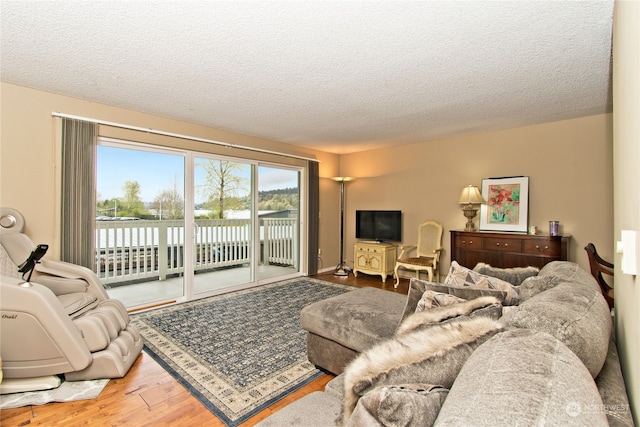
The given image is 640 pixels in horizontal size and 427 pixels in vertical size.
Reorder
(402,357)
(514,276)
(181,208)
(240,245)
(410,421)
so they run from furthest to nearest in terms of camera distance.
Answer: (240,245)
(181,208)
(514,276)
(402,357)
(410,421)

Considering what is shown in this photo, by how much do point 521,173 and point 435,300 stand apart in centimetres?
366

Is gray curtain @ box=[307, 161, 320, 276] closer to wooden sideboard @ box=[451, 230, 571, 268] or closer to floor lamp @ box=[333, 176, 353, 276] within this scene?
floor lamp @ box=[333, 176, 353, 276]

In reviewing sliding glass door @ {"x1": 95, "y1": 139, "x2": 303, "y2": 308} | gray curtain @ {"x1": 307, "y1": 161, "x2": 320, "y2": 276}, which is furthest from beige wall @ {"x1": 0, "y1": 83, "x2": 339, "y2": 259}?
gray curtain @ {"x1": 307, "y1": 161, "x2": 320, "y2": 276}

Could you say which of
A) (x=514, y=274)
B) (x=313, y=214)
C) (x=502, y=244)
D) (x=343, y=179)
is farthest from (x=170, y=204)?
(x=502, y=244)

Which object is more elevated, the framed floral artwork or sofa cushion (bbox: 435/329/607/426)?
the framed floral artwork

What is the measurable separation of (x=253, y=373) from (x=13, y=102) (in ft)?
11.0

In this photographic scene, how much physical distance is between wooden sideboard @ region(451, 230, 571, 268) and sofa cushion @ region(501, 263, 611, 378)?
9.97ft

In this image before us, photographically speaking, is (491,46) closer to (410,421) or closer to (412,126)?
(412,126)

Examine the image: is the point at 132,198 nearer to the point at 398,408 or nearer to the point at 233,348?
the point at 233,348

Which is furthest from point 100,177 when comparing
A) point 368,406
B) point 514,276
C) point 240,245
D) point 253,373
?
point 514,276

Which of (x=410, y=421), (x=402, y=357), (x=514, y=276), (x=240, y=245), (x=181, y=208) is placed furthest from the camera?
(x=240, y=245)

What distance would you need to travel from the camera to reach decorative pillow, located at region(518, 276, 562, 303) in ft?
5.46

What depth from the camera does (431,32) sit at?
2023mm

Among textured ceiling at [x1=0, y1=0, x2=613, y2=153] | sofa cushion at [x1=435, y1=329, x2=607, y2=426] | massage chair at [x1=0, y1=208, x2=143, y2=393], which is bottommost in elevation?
massage chair at [x1=0, y1=208, x2=143, y2=393]
